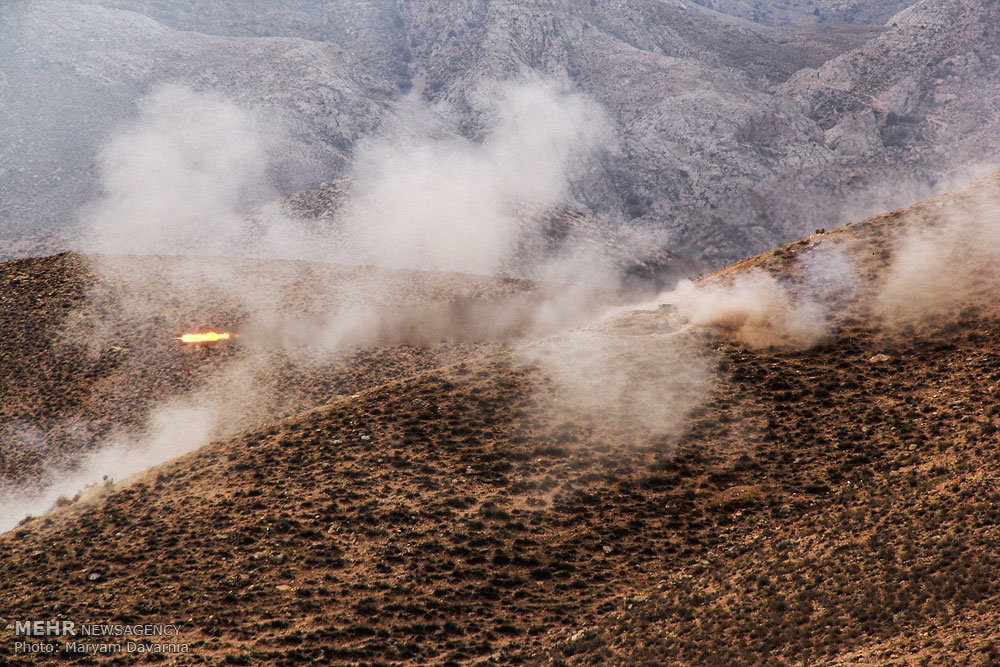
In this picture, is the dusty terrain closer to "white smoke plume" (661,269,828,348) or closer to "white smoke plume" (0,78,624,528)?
"white smoke plume" (661,269,828,348)

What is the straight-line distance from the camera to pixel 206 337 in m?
53.6

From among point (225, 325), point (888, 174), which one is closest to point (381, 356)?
point (225, 325)

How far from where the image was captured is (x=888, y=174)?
135 m

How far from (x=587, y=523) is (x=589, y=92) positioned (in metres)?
138

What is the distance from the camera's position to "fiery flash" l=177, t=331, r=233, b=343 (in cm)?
5328

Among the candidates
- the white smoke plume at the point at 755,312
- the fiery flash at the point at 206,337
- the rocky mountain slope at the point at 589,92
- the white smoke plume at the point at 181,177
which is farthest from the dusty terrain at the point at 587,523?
the rocky mountain slope at the point at 589,92

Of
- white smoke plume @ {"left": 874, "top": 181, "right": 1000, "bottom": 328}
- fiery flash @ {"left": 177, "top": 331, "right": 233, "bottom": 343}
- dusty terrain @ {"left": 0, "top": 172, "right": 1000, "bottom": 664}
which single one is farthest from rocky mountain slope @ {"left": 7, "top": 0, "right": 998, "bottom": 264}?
dusty terrain @ {"left": 0, "top": 172, "right": 1000, "bottom": 664}

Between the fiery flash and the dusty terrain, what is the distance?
18746 mm

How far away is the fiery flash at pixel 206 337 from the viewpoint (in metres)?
53.3

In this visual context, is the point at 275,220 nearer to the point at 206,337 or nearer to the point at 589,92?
the point at 206,337

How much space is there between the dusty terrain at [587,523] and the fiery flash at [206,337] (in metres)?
18.7

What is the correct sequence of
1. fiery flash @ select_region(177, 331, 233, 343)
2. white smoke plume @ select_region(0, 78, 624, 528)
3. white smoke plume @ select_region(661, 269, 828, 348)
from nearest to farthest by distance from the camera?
white smoke plume @ select_region(661, 269, 828, 348) → white smoke plume @ select_region(0, 78, 624, 528) → fiery flash @ select_region(177, 331, 233, 343)

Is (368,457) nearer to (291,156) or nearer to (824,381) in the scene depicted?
(824,381)

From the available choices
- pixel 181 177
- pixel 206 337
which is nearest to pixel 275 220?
pixel 181 177
